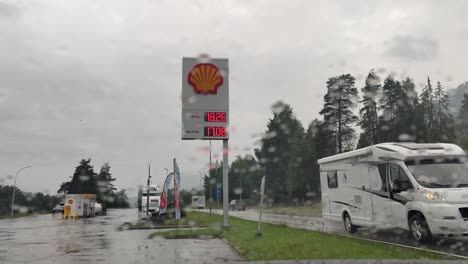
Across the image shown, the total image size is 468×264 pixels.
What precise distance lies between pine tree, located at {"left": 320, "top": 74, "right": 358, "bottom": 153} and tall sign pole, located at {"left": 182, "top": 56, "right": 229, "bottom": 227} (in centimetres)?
3934

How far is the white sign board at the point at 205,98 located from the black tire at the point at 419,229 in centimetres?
1000

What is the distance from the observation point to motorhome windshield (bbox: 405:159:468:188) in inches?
453

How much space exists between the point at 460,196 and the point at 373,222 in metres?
3.64

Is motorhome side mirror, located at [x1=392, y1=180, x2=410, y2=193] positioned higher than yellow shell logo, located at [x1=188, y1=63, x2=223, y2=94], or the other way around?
yellow shell logo, located at [x1=188, y1=63, x2=223, y2=94]

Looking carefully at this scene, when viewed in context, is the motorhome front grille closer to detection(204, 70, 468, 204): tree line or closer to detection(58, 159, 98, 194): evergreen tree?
detection(204, 70, 468, 204): tree line

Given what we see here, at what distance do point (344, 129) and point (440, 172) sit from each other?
50.5 m

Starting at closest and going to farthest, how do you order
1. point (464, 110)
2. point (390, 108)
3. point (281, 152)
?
point (390, 108) < point (281, 152) < point (464, 110)

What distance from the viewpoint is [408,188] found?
12.1 metres

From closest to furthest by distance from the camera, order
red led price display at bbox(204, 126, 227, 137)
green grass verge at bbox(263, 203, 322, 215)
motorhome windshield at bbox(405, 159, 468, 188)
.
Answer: motorhome windshield at bbox(405, 159, 468, 188) < red led price display at bbox(204, 126, 227, 137) < green grass verge at bbox(263, 203, 322, 215)

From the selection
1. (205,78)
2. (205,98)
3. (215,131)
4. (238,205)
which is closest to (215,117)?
(215,131)

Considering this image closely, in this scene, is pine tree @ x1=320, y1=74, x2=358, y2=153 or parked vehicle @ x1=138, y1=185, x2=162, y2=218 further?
pine tree @ x1=320, y1=74, x2=358, y2=153

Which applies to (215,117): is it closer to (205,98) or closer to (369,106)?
(205,98)

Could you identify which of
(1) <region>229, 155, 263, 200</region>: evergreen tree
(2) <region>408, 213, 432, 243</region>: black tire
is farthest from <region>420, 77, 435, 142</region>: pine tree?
(2) <region>408, 213, 432, 243</region>: black tire

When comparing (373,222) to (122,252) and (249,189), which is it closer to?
(122,252)
